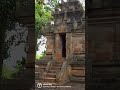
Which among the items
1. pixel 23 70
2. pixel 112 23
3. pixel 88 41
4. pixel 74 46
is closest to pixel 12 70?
pixel 23 70

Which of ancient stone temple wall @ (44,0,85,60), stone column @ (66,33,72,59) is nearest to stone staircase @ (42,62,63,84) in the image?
ancient stone temple wall @ (44,0,85,60)

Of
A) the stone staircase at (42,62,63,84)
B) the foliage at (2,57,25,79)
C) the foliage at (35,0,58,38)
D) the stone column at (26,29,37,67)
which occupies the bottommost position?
the stone staircase at (42,62,63,84)

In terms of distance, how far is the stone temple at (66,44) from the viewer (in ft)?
37.8

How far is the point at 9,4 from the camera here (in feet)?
26.2

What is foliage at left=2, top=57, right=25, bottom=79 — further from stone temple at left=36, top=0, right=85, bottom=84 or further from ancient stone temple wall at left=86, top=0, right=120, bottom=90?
stone temple at left=36, top=0, right=85, bottom=84

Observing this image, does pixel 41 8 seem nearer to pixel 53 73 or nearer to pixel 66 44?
pixel 53 73

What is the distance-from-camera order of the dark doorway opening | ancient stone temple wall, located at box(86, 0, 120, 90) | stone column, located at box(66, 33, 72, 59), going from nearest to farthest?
ancient stone temple wall, located at box(86, 0, 120, 90)
stone column, located at box(66, 33, 72, 59)
the dark doorway opening

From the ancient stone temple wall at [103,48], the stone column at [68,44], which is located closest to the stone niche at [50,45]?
the stone column at [68,44]

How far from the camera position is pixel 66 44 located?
13719mm

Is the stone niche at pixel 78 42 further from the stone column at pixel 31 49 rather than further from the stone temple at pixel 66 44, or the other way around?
the stone column at pixel 31 49

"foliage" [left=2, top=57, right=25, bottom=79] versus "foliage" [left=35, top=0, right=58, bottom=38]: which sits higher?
"foliage" [left=35, top=0, right=58, bottom=38]

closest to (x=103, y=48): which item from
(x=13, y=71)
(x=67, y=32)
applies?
(x=13, y=71)

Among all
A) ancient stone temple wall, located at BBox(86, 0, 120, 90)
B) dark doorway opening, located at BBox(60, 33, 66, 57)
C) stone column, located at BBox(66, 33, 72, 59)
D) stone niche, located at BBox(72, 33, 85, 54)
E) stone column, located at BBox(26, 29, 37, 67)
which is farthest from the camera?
dark doorway opening, located at BBox(60, 33, 66, 57)

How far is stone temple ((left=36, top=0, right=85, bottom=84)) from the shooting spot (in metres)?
11.5
